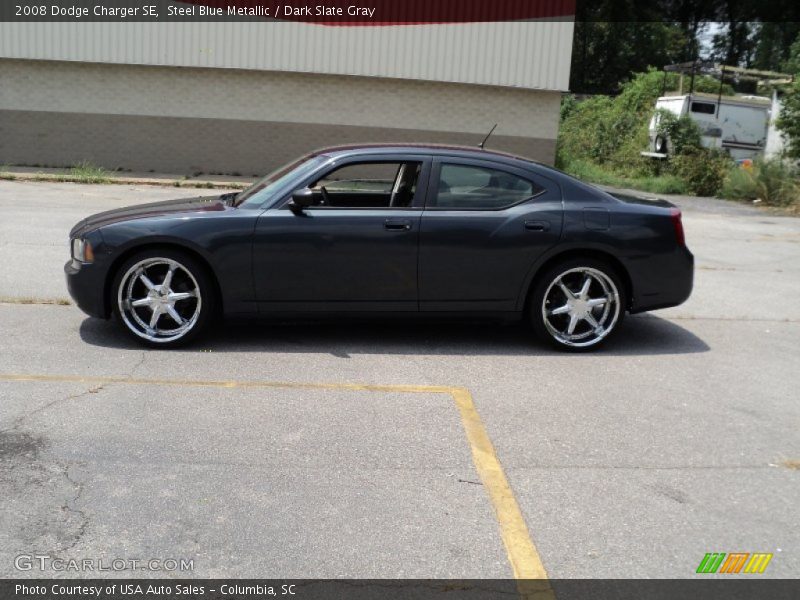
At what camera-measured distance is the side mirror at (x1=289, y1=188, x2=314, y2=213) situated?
6.32m

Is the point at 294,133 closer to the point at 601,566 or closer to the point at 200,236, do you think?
the point at 200,236

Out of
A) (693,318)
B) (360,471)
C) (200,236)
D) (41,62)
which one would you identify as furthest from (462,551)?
(41,62)

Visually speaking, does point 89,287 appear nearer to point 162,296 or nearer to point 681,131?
point 162,296

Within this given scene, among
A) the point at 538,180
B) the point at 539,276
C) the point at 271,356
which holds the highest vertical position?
the point at 538,180

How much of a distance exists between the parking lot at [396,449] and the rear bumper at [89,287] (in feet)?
0.95

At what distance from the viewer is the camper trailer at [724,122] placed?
81.5ft

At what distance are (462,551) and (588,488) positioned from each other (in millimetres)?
947

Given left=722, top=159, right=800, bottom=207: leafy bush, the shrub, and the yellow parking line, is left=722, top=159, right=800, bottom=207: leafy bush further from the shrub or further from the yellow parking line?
the yellow parking line

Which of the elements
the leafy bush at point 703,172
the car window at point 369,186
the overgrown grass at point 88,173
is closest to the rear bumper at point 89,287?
the car window at point 369,186

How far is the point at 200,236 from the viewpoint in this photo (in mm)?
6336

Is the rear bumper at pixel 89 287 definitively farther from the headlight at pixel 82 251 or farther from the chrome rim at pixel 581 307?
the chrome rim at pixel 581 307

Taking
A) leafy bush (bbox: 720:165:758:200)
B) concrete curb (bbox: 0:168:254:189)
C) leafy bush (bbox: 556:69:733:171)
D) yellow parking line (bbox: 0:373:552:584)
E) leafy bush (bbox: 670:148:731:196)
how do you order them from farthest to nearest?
leafy bush (bbox: 556:69:733:171)
leafy bush (bbox: 670:148:731:196)
leafy bush (bbox: 720:165:758:200)
concrete curb (bbox: 0:168:254:189)
yellow parking line (bbox: 0:373:552:584)

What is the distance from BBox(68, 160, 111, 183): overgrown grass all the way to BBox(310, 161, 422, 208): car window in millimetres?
13859
